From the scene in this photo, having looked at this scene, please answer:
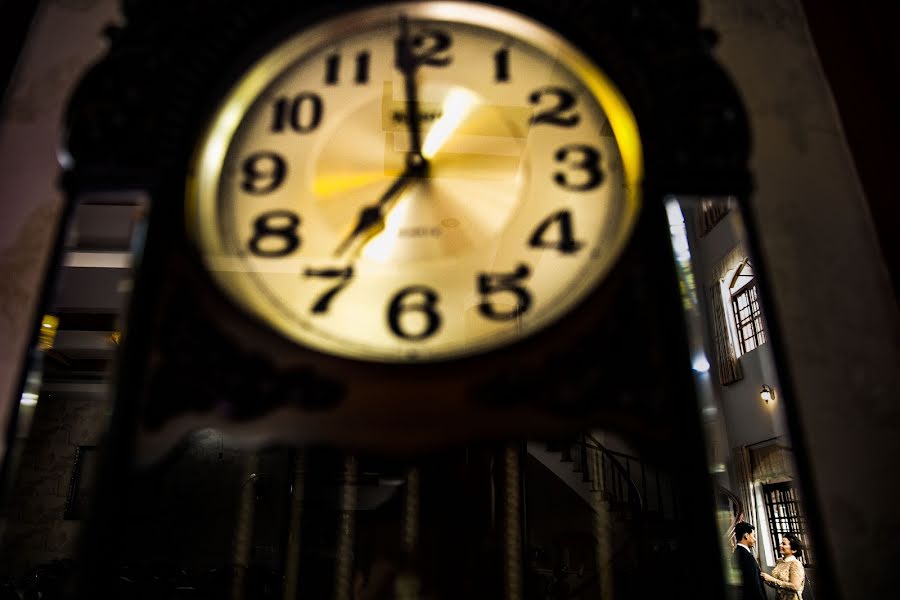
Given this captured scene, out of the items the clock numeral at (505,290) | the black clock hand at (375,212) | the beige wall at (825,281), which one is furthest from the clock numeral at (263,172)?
→ the beige wall at (825,281)

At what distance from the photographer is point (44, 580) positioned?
198 inches

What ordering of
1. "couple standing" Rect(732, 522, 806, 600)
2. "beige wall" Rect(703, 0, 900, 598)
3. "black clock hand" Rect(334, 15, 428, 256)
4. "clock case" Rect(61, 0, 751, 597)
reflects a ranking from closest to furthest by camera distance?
"clock case" Rect(61, 0, 751, 597), "black clock hand" Rect(334, 15, 428, 256), "beige wall" Rect(703, 0, 900, 598), "couple standing" Rect(732, 522, 806, 600)

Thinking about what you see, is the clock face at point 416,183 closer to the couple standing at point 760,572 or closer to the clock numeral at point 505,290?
the clock numeral at point 505,290

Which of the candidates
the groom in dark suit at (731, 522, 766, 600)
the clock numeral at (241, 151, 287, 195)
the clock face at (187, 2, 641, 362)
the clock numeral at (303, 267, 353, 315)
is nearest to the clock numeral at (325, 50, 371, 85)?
the clock face at (187, 2, 641, 362)

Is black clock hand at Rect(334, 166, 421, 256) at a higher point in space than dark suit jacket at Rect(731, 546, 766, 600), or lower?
higher

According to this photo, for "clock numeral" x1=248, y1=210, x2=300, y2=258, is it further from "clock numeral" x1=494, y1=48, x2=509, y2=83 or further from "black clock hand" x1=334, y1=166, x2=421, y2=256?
"clock numeral" x1=494, y1=48, x2=509, y2=83

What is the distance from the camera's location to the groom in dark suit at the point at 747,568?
12.8 ft

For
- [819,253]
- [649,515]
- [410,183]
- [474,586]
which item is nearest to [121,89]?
[410,183]

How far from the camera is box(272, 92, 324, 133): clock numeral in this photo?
0.73 metres

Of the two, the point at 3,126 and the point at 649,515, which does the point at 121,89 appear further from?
the point at 649,515

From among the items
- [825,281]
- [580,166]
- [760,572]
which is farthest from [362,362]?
[760,572]

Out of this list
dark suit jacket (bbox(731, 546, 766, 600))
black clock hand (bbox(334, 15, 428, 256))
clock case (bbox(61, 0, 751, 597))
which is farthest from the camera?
dark suit jacket (bbox(731, 546, 766, 600))

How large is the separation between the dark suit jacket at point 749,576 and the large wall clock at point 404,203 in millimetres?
4073

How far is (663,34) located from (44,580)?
620cm
